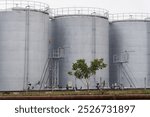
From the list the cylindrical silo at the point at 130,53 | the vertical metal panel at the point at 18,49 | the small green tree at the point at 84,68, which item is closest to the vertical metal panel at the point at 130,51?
the cylindrical silo at the point at 130,53

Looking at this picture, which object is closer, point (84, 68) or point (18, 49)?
point (84, 68)

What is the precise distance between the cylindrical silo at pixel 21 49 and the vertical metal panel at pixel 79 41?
3.30 m

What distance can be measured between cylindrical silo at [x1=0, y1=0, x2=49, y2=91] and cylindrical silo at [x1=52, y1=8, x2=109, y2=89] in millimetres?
3176

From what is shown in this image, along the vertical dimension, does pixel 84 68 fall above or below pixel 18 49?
below

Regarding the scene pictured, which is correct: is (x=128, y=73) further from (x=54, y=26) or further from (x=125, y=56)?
(x=54, y=26)

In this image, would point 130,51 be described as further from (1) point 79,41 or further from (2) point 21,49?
(2) point 21,49

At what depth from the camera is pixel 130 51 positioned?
184ft

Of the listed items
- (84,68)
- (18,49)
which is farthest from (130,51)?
(18,49)

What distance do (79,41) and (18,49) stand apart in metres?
8.68

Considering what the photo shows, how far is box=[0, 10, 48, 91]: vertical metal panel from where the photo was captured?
4752cm

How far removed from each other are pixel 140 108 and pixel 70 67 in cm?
4123

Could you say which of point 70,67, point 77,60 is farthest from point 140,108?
point 70,67

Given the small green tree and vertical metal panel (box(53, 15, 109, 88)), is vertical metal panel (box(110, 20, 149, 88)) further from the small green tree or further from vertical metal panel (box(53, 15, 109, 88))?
the small green tree

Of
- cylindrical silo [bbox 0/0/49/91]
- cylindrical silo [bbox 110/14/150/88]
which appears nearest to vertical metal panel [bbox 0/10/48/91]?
cylindrical silo [bbox 0/0/49/91]
